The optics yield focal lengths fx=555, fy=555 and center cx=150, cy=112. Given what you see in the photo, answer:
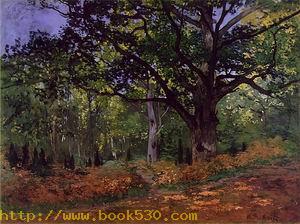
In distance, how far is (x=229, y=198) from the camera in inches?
212

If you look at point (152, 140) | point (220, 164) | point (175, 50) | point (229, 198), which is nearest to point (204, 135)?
point (220, 164)

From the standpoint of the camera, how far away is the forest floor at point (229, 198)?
5332mm

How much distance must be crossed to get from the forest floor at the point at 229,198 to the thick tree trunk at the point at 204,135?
0.86 feet

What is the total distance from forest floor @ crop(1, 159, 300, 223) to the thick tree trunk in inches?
10.3

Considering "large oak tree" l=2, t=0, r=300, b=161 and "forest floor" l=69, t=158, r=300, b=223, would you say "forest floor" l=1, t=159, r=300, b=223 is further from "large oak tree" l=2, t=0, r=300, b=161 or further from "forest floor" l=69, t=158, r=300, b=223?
"large oak tree" l=2, t=0, r=300, b=161

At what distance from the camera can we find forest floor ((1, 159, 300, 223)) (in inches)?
210

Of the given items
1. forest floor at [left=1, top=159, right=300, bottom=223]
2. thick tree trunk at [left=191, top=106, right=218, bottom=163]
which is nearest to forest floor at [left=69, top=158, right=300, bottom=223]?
forest floor at [left=1, top=159, right=300, bottom=223]

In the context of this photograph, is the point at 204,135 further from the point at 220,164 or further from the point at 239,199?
the point at 239,199

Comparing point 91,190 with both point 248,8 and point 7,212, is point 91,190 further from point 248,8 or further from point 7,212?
point 248,8

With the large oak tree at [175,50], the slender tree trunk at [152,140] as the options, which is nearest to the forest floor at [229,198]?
the slender tree trunk at [152,140]

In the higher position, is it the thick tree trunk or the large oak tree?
the large oak tree

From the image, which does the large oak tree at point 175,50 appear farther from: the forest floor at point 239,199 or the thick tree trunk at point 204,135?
the forest floor at point 239,199

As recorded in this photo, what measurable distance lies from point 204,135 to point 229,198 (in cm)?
68

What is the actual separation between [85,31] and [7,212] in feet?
6.39
